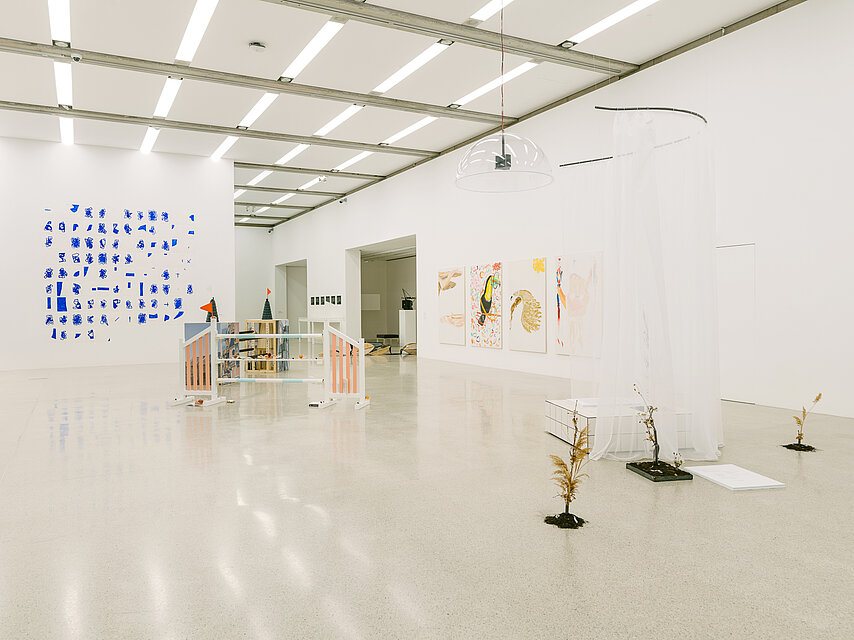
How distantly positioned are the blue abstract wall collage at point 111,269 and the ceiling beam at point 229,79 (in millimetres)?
5715

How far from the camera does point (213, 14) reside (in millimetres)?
7988

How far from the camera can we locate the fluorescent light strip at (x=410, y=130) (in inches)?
493

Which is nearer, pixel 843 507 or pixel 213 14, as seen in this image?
pixel 843 507

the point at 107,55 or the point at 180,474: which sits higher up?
the point at 107,55

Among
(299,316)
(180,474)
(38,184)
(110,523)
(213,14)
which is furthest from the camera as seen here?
(299,316)

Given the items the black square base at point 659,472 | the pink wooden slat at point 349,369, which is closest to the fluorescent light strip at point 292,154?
the pink wooden slat at point 349,369

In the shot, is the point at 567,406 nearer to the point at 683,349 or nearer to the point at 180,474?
the point at 683,349

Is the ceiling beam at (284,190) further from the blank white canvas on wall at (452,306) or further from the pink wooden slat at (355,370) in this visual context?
the pink wooden slat at (355,370)

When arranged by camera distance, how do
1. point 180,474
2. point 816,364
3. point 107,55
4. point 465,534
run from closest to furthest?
1. point 465,534
2. point 180,474
3. point 816,364
4. point 107,55

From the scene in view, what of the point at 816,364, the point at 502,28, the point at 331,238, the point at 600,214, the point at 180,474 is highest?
the point at 502,28

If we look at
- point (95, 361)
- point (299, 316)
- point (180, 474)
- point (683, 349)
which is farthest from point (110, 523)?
point (299, 316)

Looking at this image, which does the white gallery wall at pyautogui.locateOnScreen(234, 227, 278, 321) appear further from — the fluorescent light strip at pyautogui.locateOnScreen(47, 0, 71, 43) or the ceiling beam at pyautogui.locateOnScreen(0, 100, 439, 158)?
the fluorescent light strip at pyautogui.locateOnScreen(47, 0, 71, 43)

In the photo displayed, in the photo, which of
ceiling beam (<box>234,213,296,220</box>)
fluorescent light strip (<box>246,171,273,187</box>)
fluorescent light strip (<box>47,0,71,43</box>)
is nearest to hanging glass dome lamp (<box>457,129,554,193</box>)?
fluorescent light strip (<box>47,0,71,43</box>)

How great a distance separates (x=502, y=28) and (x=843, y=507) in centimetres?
695
